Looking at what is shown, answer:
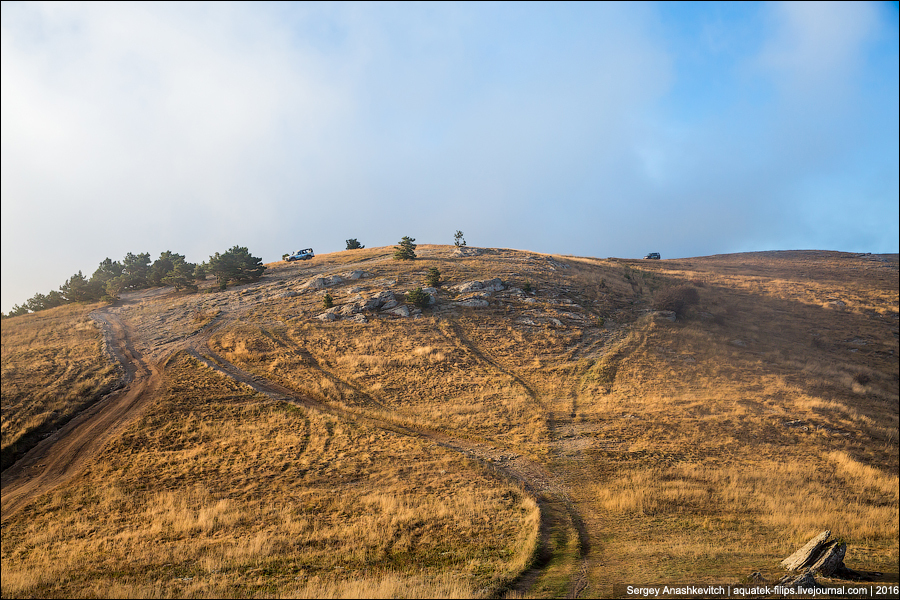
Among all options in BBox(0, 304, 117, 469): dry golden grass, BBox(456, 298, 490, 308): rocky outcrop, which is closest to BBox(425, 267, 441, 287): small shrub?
BBox(456, 298, 490, 308): rocky outcrop

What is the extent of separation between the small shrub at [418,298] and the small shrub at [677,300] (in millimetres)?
24796

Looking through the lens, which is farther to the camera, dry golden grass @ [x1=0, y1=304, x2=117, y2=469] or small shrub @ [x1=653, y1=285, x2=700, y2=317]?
small shrub @ [x1=653, y1=285, x2=700, y2=317]

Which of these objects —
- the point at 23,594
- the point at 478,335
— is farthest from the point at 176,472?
the point at 478,335

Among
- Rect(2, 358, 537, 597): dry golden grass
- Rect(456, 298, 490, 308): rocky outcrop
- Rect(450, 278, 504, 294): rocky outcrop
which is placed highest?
Rect(450, 278, 504, 294): rocky outcrop

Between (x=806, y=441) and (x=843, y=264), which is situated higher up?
(x=843, y=264)

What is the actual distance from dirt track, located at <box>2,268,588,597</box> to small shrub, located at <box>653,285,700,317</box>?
1138 inches

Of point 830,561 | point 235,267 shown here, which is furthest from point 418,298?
point 830,561

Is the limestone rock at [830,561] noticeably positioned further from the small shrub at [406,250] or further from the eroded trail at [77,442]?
the small shrub at [406,250]

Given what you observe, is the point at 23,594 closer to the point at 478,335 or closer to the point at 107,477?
the point at 107,477

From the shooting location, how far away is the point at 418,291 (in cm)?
3872

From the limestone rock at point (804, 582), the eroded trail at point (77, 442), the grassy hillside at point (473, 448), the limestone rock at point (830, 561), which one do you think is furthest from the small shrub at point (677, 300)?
the eroded trail at point (77, 442)

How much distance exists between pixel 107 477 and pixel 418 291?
26.3 metres

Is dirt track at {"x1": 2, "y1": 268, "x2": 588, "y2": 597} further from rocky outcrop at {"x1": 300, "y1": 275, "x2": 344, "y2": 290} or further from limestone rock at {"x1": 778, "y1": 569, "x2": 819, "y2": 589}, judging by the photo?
rocky outcrop at {"x1": 300, "y1": 275, "x2": 344, "y2": 290}

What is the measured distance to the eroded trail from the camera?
16297 mm
